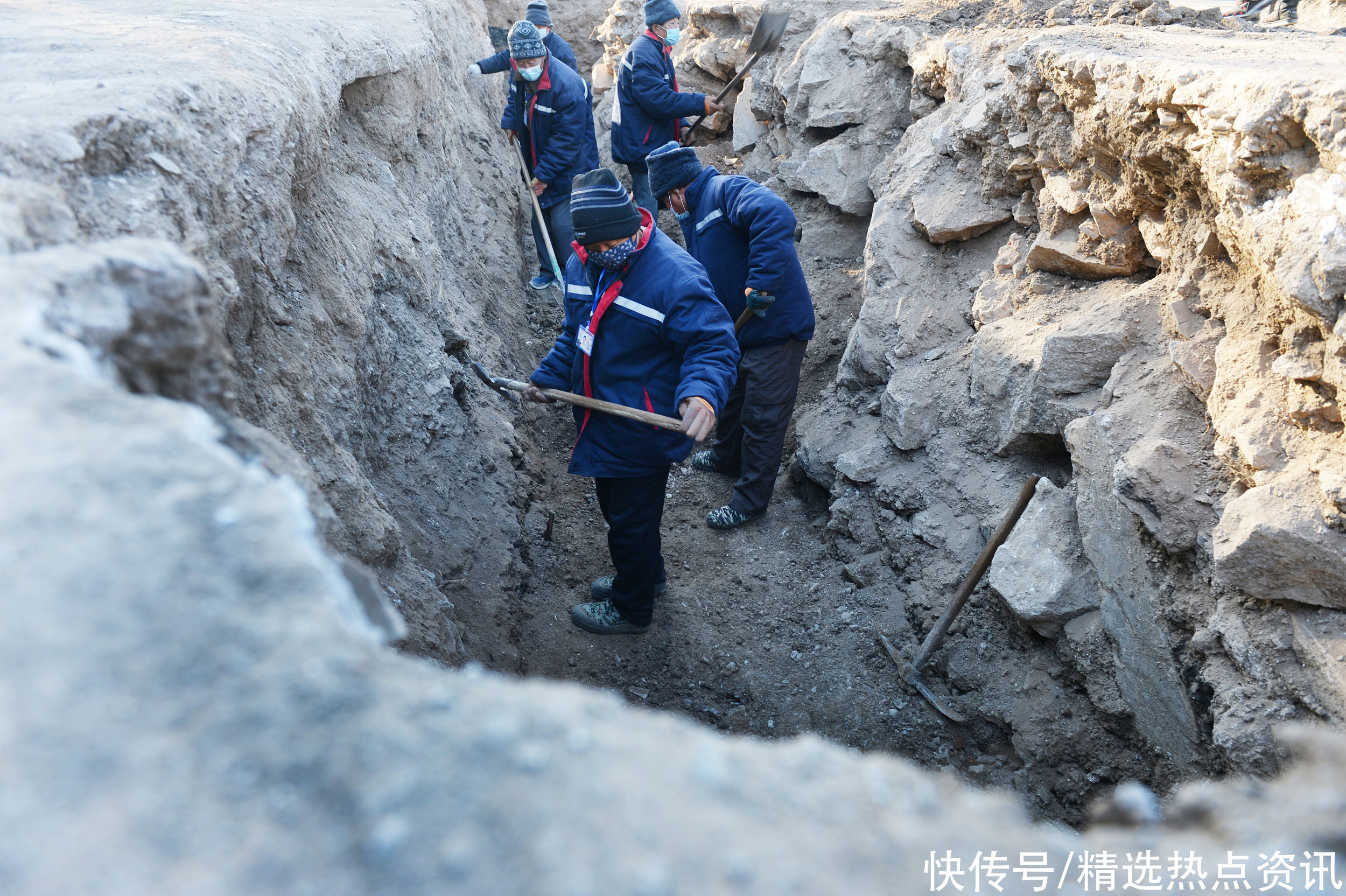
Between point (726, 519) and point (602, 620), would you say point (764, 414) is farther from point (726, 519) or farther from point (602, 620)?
point (602, 620)

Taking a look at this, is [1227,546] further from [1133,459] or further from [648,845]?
[648,845]

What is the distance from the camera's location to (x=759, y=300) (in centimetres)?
441

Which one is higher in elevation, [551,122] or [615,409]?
[551,122]

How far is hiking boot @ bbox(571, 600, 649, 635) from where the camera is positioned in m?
3.93

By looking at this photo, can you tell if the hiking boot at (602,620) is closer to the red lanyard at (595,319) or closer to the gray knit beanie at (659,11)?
the red lanyard at (595,319)

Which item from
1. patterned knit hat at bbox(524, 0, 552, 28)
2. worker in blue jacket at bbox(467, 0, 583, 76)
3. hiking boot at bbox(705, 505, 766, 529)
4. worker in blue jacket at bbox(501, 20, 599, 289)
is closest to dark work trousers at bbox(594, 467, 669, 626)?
hiking boot at bbox(705, 505, 766, 529)

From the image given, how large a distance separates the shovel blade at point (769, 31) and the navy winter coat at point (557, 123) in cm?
167

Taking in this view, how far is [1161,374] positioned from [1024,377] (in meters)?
0.64

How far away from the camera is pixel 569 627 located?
394 centimetres

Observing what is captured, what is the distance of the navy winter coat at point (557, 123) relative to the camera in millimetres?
6434

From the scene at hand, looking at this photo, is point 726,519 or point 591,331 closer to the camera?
point 591,331

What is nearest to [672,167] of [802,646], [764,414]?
[764,414]

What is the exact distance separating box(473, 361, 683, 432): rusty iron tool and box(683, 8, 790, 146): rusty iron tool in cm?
437

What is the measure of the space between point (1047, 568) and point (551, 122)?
508 centimetres
